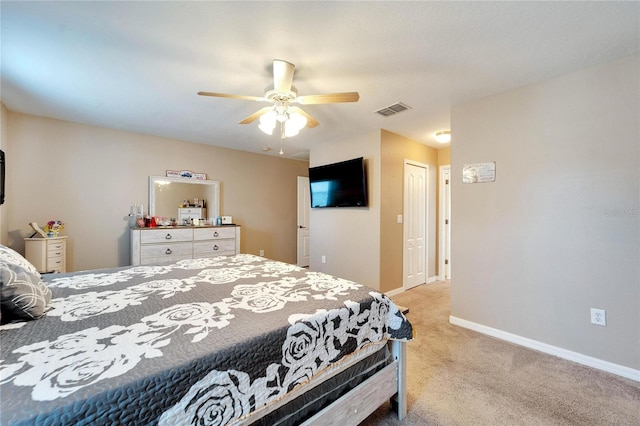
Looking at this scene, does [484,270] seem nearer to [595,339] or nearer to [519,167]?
[595,339]

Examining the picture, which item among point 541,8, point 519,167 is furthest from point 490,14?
point 519,167

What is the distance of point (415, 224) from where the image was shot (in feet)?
14.0

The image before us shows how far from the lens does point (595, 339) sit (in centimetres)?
206

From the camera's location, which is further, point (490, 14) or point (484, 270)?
point (484, 270)

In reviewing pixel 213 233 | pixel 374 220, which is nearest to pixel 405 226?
pixel 374 220

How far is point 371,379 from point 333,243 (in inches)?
118

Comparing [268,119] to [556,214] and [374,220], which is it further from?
[556,214]

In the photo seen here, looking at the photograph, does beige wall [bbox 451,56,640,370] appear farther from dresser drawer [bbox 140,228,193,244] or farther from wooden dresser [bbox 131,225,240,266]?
dresser drawer [bbox 140,228,193,244]

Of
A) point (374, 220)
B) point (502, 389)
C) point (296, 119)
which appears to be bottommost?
point (502, 389)

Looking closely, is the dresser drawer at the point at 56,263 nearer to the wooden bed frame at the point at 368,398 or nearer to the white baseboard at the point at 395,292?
the wooden bed frame at the point at 368,398

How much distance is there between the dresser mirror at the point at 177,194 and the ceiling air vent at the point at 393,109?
304cm

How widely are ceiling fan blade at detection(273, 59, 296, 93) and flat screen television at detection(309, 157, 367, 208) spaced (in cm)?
192

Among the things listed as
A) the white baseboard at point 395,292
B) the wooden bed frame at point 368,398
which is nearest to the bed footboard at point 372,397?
the wooden bed frame at point 368,398

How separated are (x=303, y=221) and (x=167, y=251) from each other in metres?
2.78
